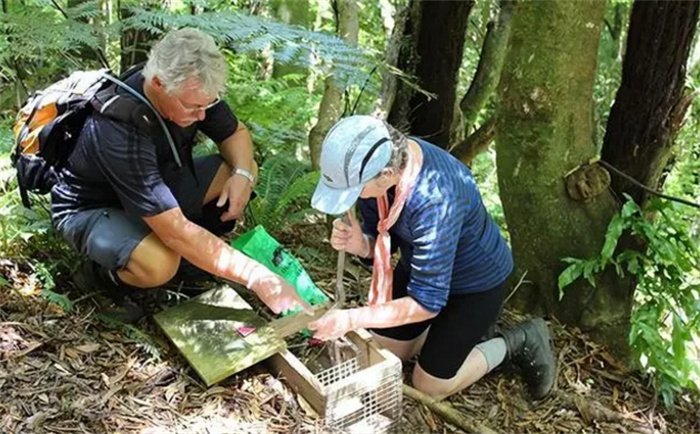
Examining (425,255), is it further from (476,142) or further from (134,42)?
(134,42)

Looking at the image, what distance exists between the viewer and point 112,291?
9.95ft

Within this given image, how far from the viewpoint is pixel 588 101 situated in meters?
3.44

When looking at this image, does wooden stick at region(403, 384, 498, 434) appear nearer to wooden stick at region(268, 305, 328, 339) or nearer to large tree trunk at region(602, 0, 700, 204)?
wooden stick at region(268, 305, 328, 339)

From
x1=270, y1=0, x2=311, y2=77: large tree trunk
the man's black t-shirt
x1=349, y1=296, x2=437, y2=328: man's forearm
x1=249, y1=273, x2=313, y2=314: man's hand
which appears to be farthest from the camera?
x1=270, y1=0, x2=311, y2=77: large tree trunk

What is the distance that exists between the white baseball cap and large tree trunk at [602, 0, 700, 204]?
65.4 inches

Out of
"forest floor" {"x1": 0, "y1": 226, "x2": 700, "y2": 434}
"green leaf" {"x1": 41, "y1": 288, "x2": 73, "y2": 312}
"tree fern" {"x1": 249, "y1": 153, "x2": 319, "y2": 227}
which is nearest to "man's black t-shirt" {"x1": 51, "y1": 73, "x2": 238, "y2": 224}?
"green leaf" {"x1": 41, "y1": 288, "x2": 73, "y2": 312}

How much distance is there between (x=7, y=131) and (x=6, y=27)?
0.63 m

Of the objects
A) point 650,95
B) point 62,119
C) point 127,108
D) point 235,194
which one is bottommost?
point 235,194

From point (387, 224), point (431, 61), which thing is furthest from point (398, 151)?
point (431, 61)

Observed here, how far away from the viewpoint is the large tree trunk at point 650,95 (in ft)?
10.2

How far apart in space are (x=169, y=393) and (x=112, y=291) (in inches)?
26.3

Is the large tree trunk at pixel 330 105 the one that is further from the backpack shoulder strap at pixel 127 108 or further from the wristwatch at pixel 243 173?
the backpack shoulder strap at pixel 127 108

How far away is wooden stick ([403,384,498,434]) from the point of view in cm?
279

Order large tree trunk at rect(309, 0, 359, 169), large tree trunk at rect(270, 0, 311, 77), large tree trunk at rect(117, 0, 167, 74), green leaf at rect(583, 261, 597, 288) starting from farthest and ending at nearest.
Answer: large tree trunk at rect(270, 0, 311, 77)
large tree trunk at rect(117, 0, 167, 74)
large tree trunk at rect(309, 0, 359, 169)
green leaf at rect(583, 261, 597, 288)
